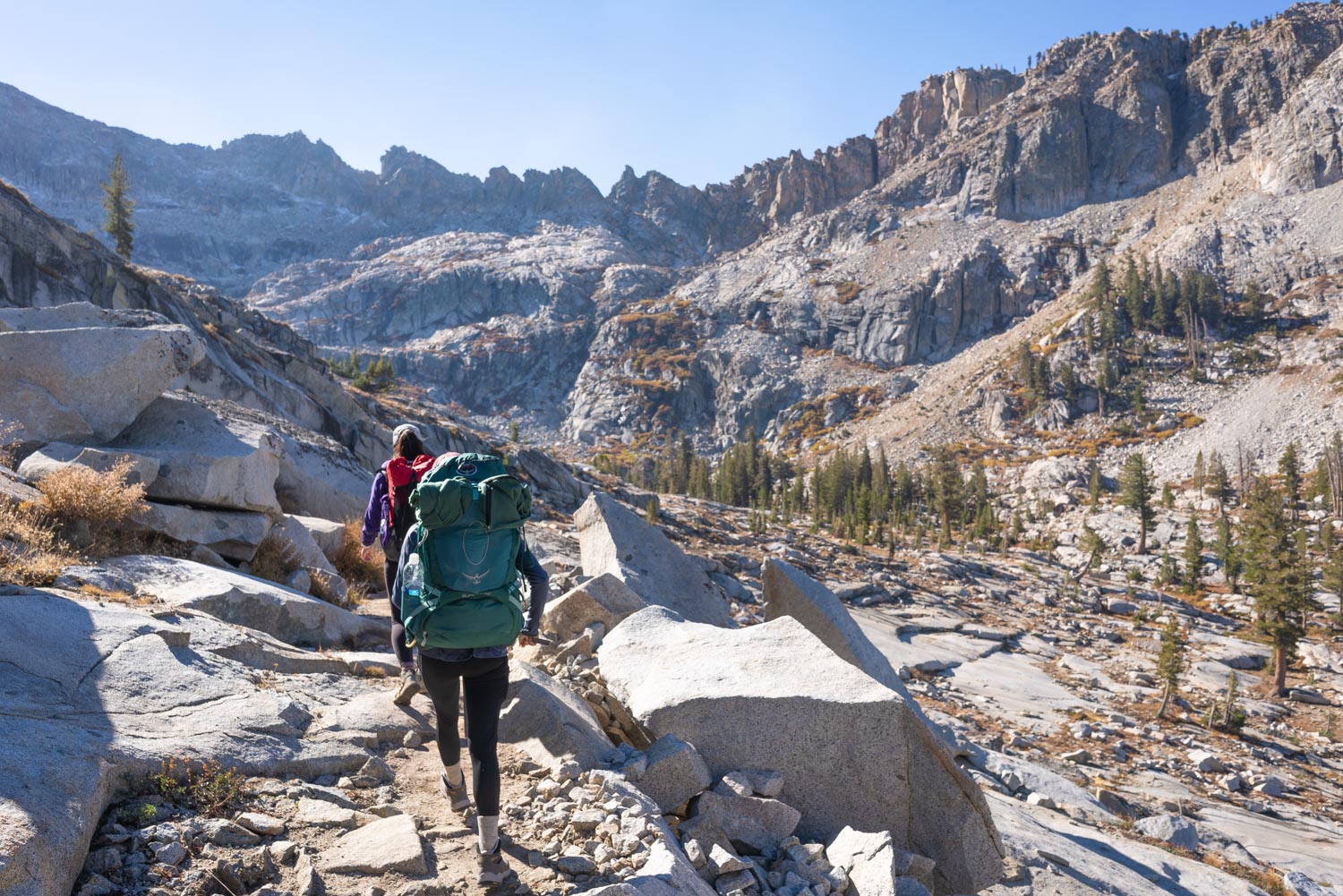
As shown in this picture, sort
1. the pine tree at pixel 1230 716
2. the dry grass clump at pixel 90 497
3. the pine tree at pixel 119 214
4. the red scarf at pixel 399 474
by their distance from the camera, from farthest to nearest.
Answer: the pine tree at pixel 119 214 → the pine tree at pixel 1230 716 → the dry grass clump at pixel 90 497 → the red scarf at pixel 399 474

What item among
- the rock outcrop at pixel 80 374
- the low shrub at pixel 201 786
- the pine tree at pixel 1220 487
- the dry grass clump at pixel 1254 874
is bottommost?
the dry grass clump at pixel 1254 874

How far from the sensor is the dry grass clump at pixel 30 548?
694cm

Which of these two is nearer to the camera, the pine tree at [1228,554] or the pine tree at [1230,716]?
the pine tree at [1230,716]

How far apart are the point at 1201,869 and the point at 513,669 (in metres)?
12.2

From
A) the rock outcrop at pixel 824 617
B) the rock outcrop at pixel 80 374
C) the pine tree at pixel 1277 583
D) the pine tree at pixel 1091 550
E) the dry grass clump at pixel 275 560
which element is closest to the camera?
the rock outcrop at pixel 80 374

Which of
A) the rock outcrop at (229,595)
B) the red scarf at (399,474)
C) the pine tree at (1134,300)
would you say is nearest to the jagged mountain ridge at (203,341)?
the rock outcrop at (229,595)

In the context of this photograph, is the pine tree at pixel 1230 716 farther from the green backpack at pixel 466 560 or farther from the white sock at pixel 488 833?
the green backpack at pixel 466 560

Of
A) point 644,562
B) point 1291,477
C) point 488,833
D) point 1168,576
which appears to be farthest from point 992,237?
point 488,833

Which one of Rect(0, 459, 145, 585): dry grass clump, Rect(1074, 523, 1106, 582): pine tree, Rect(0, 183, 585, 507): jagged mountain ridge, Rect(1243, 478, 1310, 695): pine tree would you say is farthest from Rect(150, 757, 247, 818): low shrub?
Rect(1074, 523, 1106, 582): pine tree

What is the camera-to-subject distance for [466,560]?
4805 millimetres

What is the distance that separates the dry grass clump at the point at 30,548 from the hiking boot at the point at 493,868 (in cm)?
572

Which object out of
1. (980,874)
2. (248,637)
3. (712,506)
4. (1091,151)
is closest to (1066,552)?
(712,506)

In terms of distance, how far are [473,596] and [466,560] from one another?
256 millimetres

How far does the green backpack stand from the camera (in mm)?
4723
